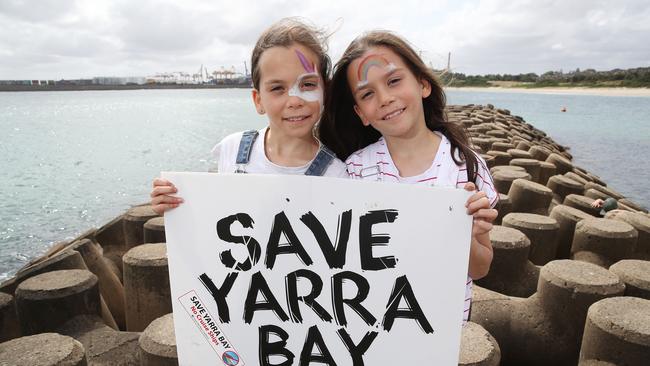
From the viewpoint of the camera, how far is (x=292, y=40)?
1.92m

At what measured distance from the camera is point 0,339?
2.85 metres

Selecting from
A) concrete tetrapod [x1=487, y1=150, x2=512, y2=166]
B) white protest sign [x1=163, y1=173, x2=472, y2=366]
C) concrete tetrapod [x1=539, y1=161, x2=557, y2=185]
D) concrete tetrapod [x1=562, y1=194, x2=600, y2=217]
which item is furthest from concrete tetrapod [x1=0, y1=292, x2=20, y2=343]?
concrete tetrapod [x1=539, y1=161, x2=557, y2=185]

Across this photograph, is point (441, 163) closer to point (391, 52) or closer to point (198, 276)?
point (391, 52)

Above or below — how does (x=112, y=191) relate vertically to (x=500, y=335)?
below

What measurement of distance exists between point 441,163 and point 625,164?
1636 cm

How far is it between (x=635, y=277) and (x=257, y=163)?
237 cm

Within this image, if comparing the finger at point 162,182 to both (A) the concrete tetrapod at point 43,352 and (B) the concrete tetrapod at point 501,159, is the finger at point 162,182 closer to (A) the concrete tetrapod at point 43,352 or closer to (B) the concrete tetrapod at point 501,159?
(A) the concrete tetrapod at point 43,352

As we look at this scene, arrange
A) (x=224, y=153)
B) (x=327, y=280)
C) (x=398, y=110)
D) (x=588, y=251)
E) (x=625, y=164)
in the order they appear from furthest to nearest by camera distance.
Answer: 1. (x=625, y=164)
2. (x=588, y=251)
3. (x=224, y=153)
4. (x=398, y=110)
5. (x=327, y=280)

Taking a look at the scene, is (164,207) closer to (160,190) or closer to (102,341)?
(160,190)

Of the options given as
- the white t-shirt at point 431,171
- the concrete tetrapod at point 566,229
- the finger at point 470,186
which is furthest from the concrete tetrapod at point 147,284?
the concrete tetrapod at point 566,229

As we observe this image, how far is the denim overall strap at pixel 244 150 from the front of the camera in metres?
2.12

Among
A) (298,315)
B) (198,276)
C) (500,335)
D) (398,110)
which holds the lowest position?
(500,335)

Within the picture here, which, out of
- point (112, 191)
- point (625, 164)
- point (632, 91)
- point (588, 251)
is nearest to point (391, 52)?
point (588, 251)

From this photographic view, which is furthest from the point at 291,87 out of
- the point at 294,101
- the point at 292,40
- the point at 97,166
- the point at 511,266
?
the point at 97,166
